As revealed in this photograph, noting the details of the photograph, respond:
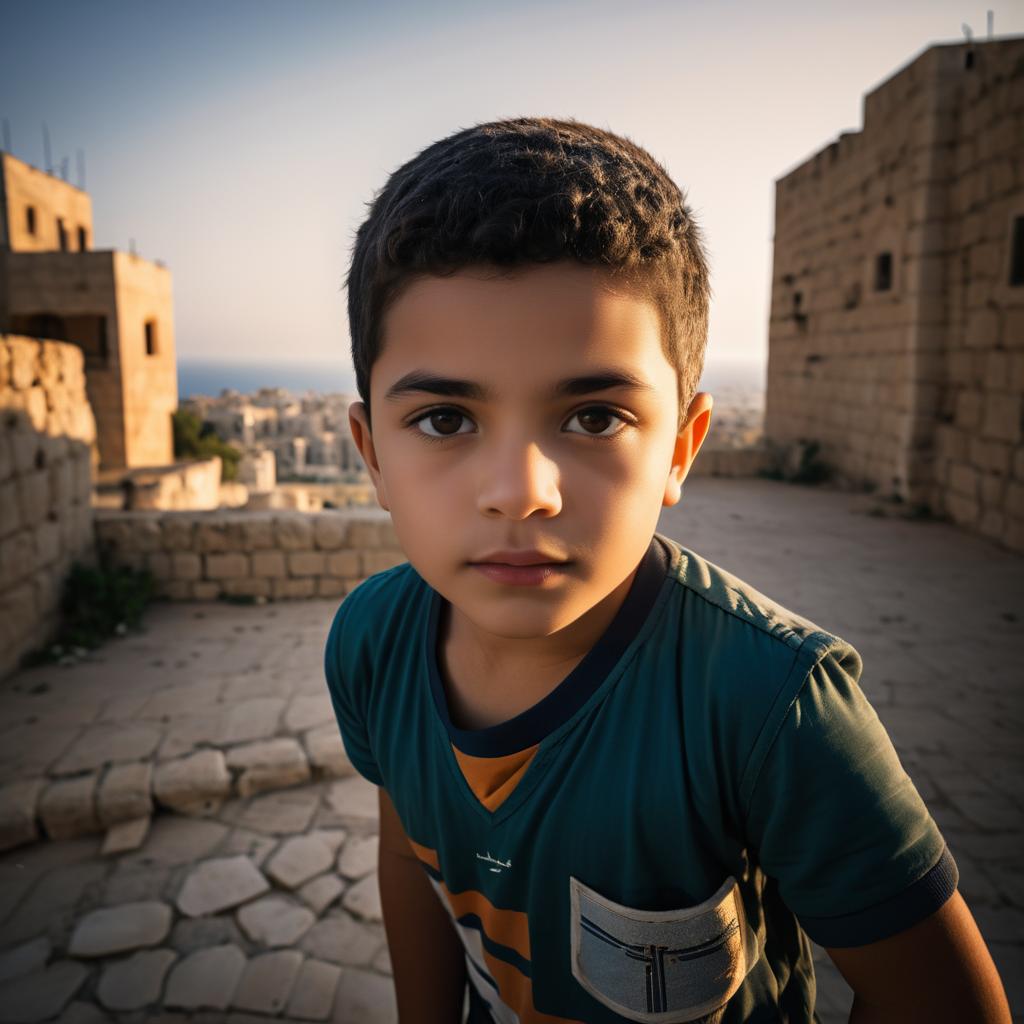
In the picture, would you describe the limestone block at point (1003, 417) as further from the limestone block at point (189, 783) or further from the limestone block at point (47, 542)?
the limestone block at point (47, 542)

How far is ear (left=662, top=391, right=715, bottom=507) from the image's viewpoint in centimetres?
113

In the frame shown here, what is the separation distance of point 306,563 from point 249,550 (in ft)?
1.73

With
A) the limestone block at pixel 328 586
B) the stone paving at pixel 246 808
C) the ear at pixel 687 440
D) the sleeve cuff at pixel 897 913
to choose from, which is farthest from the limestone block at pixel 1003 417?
the sleeve cuff at pixel 897 913

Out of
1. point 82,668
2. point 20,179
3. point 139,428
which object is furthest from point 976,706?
point 20,179

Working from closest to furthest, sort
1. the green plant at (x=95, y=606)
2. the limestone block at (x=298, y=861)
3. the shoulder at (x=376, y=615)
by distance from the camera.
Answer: the shoulder at (x=376, y=615), the limestone block at (x=298, y=861), the green plant at (x=95, y=606)

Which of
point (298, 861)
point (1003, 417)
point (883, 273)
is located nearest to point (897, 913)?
point (298, 861)

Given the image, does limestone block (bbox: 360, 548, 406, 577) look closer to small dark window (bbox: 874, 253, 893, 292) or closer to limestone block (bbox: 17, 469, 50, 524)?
limestone block (bbox: 17, 469, 50, 524)

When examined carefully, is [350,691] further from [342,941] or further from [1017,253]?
[1017,253]

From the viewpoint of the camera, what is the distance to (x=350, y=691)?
52.9 inches

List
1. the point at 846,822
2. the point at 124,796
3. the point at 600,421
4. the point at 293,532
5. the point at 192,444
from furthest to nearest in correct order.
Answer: the point at 192,444 → the point at 293,532 → the point at 124,796 → the point at 600,421 → the point at 846,822

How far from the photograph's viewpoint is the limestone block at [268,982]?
2.40m

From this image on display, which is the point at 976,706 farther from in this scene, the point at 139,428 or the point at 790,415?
the point at 139,428

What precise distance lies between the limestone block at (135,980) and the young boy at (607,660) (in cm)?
204

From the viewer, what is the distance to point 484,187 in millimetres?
943
